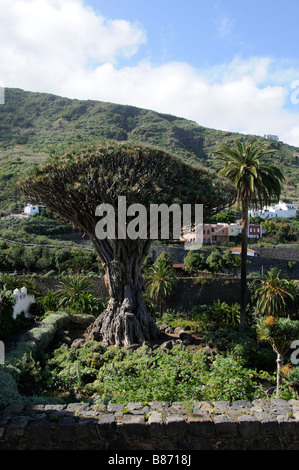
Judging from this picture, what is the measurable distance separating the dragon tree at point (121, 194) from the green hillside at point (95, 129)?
53.6 m

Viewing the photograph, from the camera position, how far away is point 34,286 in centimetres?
2352

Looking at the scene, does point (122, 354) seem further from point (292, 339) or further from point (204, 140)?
point (204, 140)

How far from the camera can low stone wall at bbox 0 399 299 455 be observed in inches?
197

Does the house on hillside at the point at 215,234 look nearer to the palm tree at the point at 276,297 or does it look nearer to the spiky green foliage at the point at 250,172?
the palm tree at the point at 276,297

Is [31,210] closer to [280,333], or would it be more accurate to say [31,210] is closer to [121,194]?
[121,194]

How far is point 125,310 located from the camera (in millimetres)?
14789

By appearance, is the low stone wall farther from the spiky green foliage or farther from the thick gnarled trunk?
the spiky green foliage

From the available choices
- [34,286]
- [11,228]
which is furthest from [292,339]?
[11,228]

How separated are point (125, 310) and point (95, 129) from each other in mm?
71842

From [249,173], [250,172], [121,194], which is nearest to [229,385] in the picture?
[121,194]

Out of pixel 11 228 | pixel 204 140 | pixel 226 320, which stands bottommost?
pixel 226 320

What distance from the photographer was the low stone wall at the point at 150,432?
500cm

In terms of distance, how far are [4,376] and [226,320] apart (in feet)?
51.8

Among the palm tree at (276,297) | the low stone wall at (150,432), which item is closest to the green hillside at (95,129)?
the palm tree at (276,297)
